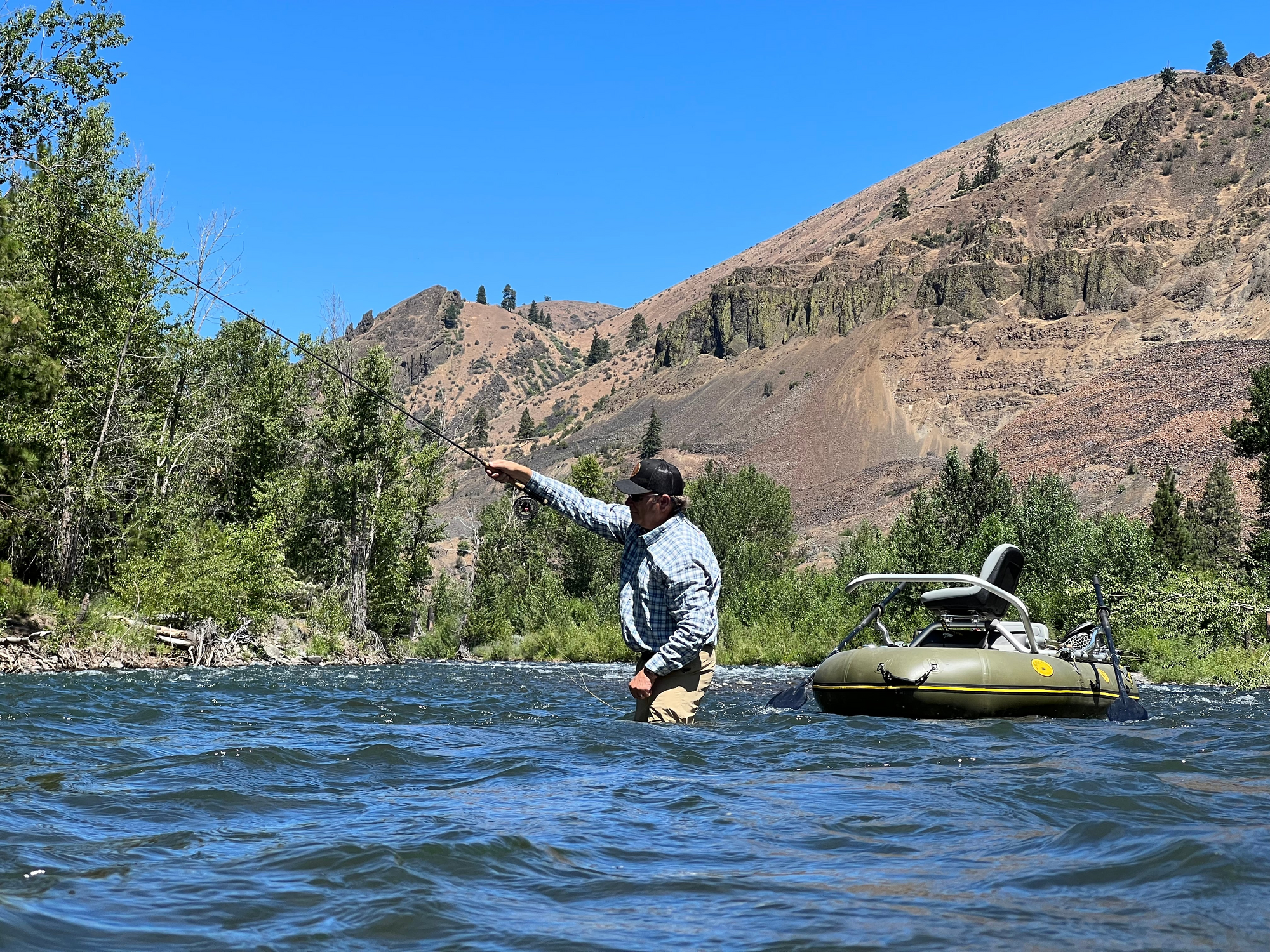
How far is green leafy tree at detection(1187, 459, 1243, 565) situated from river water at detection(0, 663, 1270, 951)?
177 feet

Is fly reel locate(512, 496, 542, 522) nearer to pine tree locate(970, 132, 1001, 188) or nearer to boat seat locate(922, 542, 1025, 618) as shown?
boat seat locate(922, 542, 1025, 618)

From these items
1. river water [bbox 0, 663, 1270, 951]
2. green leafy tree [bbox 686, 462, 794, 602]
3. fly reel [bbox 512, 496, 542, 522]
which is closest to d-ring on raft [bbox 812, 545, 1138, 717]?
river water [bbox 0, 663, 1270, 951]

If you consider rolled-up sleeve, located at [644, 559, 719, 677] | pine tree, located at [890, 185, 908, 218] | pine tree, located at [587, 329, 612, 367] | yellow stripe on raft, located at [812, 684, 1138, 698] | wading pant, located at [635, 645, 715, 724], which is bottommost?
yellow stripe on raft, located at [812, 684, 1138, 698]

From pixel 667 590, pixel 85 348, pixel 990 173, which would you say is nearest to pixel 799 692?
pixel 667 590

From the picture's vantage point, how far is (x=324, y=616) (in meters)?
33.7

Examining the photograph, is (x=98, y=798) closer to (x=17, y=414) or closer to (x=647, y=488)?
(x=647, y=488)

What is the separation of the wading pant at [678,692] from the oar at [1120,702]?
548 cm

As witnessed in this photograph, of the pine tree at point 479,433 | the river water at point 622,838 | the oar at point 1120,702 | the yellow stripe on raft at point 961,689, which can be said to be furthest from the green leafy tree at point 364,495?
the pine tree at point 479,433

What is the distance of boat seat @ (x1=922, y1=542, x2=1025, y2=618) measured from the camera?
40.0 feet

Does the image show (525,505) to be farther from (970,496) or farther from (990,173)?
(990,173)

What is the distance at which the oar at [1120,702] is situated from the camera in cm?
1147

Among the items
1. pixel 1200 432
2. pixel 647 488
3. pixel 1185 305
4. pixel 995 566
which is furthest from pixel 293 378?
pixel 1185 305

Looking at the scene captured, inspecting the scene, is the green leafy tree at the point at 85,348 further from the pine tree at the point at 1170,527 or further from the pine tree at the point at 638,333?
the pine tree at the point at 638,333

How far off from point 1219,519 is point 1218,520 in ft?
0.15
